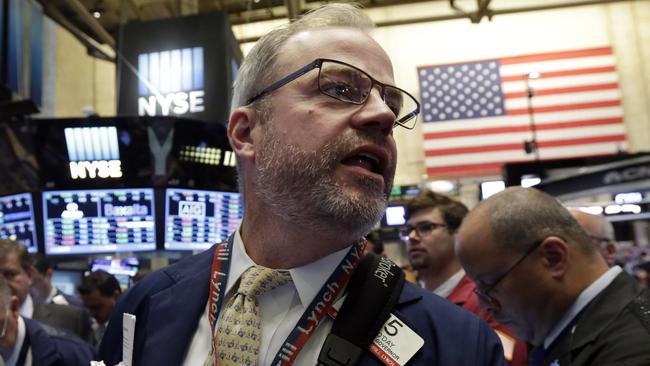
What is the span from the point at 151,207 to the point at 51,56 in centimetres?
718

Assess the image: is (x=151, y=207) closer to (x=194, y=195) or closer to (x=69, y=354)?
(x=194, y=195)

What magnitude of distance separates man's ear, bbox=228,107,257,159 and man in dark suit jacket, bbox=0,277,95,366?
143cm

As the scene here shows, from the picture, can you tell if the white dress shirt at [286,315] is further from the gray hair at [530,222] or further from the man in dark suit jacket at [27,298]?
the man in dark suit jacket at [27,298]

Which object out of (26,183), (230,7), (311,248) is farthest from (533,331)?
(230,7)

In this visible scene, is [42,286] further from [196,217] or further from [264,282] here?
[264,282]

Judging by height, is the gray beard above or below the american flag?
below

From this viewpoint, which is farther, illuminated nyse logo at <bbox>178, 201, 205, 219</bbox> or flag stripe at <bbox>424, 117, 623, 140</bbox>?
flag stripe at <bbox>424, 117, 623, 140</bbox>

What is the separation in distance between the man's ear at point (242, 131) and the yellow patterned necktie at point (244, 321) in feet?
0.95

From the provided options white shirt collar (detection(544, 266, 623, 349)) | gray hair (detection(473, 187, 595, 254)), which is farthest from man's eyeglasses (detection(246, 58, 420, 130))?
white shirt collar (detection(544, 266, 623, 349))

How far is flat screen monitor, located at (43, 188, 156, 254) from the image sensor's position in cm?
575

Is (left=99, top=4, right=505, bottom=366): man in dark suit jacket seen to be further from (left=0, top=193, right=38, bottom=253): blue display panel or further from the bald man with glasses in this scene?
(left=0, top=193, right=38, bottom=253): blue display panel

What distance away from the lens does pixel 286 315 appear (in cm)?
126

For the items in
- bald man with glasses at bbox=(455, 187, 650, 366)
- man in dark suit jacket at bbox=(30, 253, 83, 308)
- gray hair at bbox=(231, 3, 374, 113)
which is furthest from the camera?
man in dark suit jacket at bbox=(30, 253, 83, 308)

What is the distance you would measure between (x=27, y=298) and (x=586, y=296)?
11.5 ft
